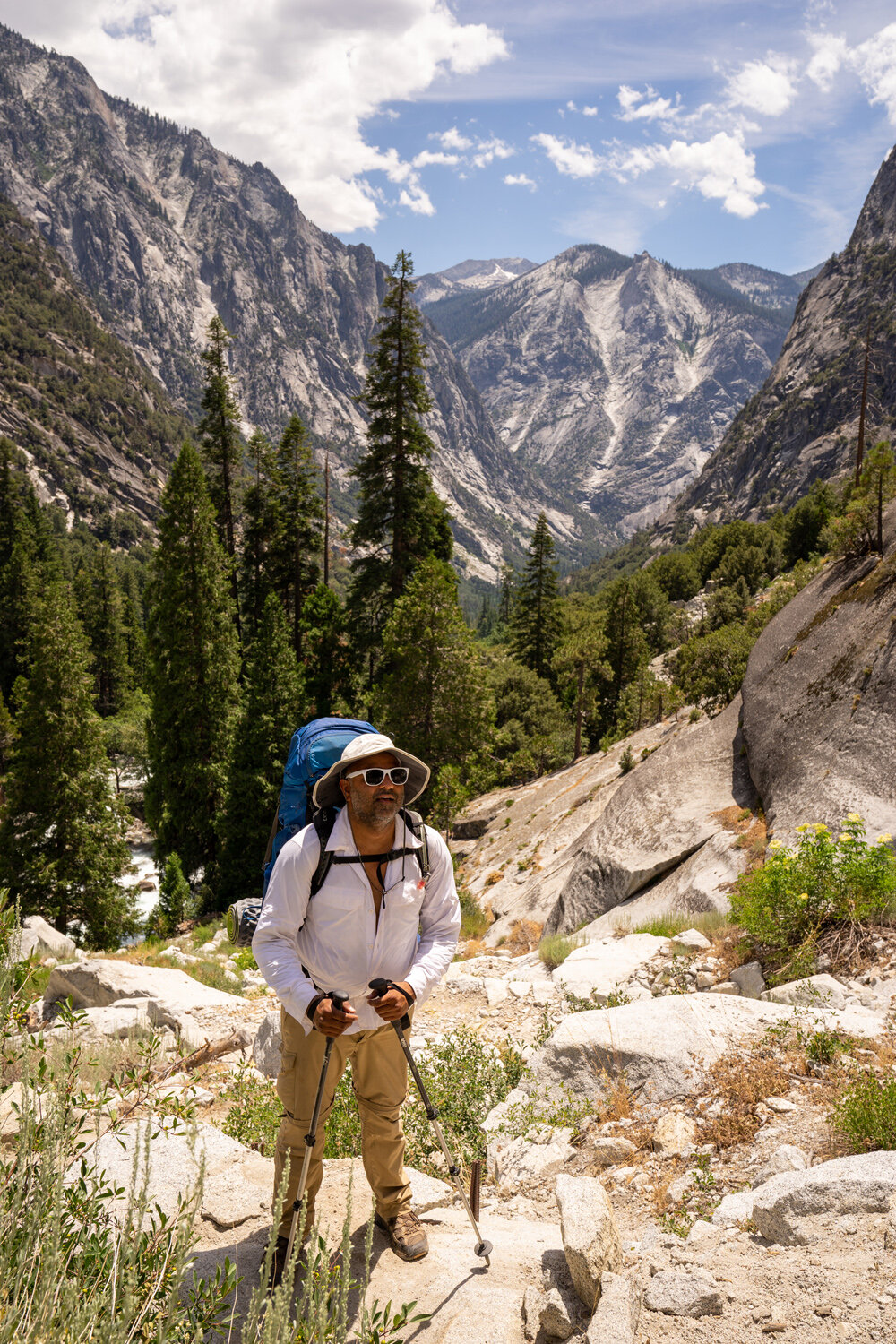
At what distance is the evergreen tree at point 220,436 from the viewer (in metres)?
25.0

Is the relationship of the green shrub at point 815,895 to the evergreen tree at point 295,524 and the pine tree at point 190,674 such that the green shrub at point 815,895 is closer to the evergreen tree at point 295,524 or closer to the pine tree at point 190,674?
the pine tree at point 190,674

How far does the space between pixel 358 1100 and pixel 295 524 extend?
24.9 meters

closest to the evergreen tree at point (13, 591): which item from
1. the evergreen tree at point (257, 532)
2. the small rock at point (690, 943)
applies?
the evergreen tree at point (257, 532)

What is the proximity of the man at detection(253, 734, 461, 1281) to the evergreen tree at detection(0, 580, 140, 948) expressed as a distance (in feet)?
56.2

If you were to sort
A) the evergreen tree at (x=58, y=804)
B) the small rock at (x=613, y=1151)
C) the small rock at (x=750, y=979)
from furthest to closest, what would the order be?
1. the evergreen tree at (x=58, y=804)
2. the small rock at (x=750, y=979)
3. the small rock at (x=613, y=1151)

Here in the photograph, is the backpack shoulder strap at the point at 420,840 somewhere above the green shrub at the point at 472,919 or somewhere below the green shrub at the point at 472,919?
above

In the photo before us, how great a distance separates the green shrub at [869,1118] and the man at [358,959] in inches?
92.2

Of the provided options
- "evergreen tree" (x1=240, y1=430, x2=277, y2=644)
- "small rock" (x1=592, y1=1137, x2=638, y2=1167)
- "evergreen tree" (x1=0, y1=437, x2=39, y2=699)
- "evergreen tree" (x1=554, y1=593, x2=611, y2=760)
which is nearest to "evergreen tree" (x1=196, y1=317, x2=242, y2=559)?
"evergreen tree" (x1=240, y1=430, x2=277, y2=644)

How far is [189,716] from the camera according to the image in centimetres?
2184

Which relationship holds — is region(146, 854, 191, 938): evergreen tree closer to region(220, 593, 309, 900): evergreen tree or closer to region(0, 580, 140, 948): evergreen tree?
region(0, 580, 140, 948): evergreen tree

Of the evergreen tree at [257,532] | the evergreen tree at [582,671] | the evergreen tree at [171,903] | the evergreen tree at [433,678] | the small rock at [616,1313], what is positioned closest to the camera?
the small rock at [616,1313]

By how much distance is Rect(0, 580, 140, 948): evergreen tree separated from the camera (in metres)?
17.9

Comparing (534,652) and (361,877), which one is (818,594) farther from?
(534,652)

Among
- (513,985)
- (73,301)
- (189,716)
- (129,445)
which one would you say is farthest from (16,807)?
(73,301)
